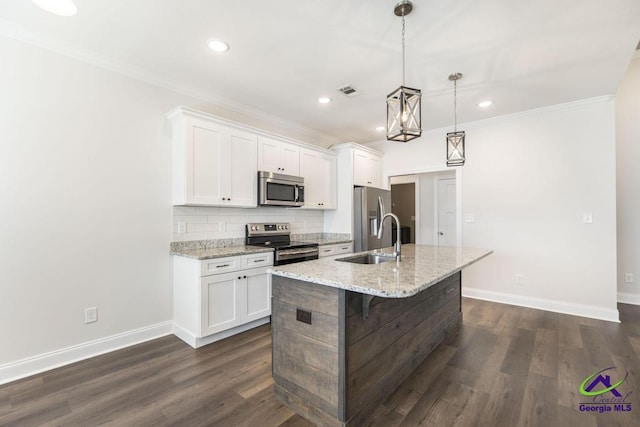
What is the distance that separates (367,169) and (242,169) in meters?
2.33

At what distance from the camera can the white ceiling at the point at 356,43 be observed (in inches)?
78.8

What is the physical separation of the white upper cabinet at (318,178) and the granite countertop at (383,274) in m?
2.19

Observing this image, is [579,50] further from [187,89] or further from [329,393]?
[187,89]

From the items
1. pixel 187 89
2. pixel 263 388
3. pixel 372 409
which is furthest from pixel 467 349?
pixel 187 89

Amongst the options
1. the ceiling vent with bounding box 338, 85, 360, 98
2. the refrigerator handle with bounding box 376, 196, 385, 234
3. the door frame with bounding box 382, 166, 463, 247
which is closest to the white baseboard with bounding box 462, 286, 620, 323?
the door frame with bounding box 382, 166, 463, 247

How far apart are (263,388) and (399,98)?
2184 millimetres

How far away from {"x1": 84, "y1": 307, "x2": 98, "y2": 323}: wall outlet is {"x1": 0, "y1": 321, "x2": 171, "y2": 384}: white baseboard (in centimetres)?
19

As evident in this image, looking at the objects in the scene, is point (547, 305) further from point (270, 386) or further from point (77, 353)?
point (77, 353)

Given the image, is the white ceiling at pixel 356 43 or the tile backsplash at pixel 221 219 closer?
the white ceiling at pixel 356 43

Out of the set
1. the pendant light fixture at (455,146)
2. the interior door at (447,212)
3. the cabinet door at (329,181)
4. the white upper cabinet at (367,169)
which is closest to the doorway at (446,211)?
the interior door at (447,212)

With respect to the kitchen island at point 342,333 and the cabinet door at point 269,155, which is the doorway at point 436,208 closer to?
the cabinet door at point 269,155

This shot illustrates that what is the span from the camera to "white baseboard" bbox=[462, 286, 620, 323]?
3.46 m

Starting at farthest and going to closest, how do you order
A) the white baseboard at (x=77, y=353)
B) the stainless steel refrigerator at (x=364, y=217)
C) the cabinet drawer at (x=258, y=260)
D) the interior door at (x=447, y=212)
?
1. the interior door at (x=447, y=212)
2. the stainless steel refrigerator at (x=364, y=217)
3. the cabinet drawer at (x=258, y=260)
4. the white baseboard at (x=77, y=353)

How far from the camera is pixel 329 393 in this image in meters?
1.68
